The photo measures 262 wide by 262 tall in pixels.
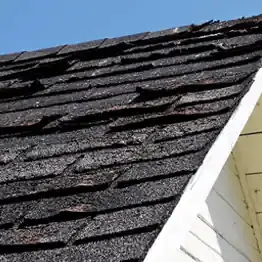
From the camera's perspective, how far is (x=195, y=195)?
194 centimetres

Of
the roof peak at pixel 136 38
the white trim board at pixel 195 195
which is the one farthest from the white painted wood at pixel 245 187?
the roof peak at pixel 136 38

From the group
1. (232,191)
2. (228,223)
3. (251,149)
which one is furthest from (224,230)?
(251,149)

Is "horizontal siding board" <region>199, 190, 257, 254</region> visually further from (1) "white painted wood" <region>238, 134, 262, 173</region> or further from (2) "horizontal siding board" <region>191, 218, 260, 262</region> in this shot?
(1) "white painted wood" <region>238, 134, 262, 173</region>

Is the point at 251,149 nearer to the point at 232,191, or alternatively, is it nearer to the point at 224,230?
the point at 232,191

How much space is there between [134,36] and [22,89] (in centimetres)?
93

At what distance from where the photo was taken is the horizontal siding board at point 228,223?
2.81 m

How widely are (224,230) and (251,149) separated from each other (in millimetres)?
385

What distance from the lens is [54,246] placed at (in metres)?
1.78

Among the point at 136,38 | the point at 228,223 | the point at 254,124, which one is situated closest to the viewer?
the point at 228,223

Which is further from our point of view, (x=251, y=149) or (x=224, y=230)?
(x=251, y=149)

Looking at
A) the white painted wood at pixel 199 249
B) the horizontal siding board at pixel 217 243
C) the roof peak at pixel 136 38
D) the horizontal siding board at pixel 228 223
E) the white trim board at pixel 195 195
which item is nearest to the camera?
the white trim board at pixel 195 195

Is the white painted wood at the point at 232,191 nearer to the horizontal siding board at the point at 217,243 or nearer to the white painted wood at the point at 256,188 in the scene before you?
the white painted wood at the point at 256,188

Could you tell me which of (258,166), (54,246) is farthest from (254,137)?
(54,246)

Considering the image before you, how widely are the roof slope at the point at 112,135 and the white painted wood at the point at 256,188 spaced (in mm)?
450
